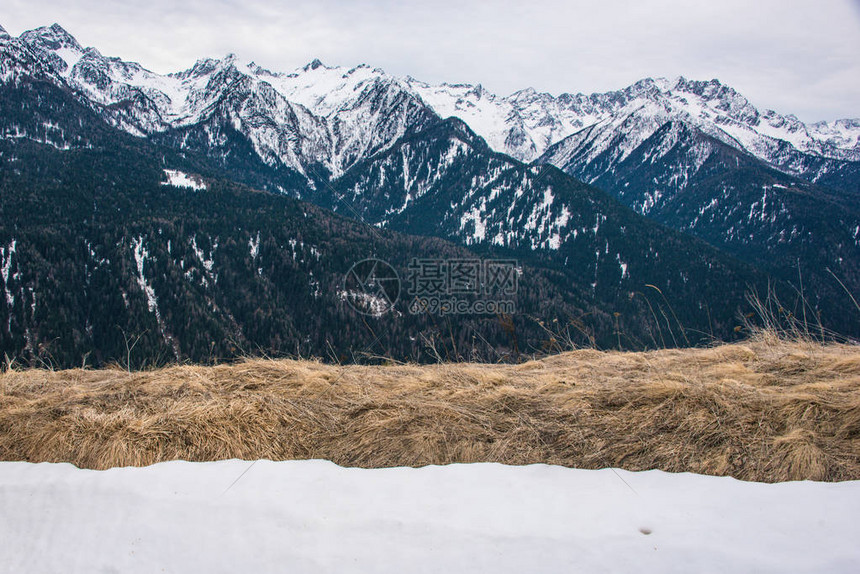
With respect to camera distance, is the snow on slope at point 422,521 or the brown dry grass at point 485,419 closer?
the snow on slope at point 422,521

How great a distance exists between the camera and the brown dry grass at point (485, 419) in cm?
338

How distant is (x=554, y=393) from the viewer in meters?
4.59

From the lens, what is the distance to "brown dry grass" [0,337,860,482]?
11.1 ft

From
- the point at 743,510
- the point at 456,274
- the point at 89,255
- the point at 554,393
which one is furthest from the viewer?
the point at 89,255

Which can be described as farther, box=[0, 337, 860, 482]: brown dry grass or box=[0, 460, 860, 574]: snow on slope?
box=[0, 337, 860, 482]: brown dry grass

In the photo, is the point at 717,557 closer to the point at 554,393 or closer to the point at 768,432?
the point at 768,432

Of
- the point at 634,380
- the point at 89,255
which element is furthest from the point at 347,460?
the point at 89,255

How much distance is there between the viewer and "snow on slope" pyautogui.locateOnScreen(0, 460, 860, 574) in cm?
234

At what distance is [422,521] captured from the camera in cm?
263

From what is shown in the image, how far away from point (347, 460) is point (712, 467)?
2.83 metres

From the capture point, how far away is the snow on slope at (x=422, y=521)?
2340 millimetres

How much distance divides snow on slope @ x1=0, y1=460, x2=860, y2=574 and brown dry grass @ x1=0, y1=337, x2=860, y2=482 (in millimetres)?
348

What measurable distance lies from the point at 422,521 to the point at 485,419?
1.49 meters

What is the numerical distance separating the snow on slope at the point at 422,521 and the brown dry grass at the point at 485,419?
1.14 feet
